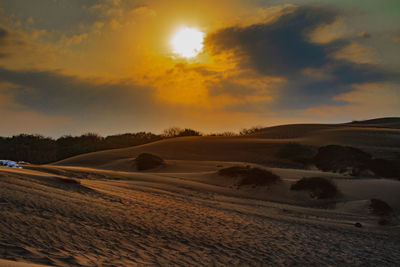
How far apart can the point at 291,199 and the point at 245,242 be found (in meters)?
7.91

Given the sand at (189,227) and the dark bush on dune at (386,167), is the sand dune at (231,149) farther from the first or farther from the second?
the sand at (189,227)

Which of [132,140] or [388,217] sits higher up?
[132,140]

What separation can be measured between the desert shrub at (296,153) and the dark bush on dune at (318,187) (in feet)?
33.4

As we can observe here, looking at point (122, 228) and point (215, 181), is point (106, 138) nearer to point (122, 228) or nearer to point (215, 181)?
point (215, 181)

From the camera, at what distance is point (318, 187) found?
560 inches

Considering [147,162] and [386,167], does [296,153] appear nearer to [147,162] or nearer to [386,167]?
[386,167]

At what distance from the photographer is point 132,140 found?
2008 inches

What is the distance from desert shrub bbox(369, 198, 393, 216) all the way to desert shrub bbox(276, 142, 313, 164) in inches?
505

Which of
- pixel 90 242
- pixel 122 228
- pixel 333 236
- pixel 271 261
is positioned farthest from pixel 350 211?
pixel 90 242

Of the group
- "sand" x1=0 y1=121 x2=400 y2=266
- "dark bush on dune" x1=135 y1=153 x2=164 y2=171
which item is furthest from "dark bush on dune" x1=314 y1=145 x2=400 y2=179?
"dark bush on dune" x1=135 y1=153 x2=164 y2=171

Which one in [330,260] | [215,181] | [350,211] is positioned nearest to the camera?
[330,260]

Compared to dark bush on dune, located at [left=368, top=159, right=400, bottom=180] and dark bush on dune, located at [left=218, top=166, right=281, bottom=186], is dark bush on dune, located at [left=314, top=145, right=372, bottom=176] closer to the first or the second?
dark bush on dune, located at [left=368, top=159, right=400, bottom=180]

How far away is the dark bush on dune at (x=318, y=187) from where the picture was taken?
45.3 feet

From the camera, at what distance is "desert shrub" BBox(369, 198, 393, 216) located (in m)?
11.4
